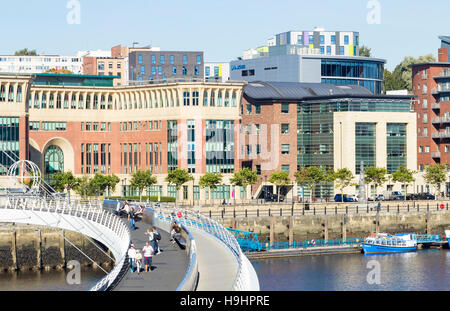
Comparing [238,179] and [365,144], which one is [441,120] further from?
[238,179]

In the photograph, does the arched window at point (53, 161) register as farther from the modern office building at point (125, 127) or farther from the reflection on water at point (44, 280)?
the reflection on water at point (44, 280)

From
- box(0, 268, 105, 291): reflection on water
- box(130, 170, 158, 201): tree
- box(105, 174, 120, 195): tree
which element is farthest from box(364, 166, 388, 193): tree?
box(0, 268, 105, 291): reflection on water

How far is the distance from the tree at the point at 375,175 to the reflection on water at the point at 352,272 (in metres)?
34.2

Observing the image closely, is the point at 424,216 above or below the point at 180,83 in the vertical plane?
below

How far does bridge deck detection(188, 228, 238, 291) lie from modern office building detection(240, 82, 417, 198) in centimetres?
8269

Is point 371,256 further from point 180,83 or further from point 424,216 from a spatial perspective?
point 180,83

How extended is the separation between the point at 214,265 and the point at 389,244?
2207 inches

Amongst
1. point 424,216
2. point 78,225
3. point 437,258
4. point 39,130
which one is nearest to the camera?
point 78,225

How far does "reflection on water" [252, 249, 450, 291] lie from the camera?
233 ft

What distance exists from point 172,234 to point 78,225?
355 inches

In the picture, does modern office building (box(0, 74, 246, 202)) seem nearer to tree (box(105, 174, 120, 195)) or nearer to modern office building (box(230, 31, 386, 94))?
tree (box(105, 174, 120, 195))

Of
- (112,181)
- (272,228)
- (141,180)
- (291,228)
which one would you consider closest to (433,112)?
(141,180)

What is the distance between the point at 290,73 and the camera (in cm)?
18212
